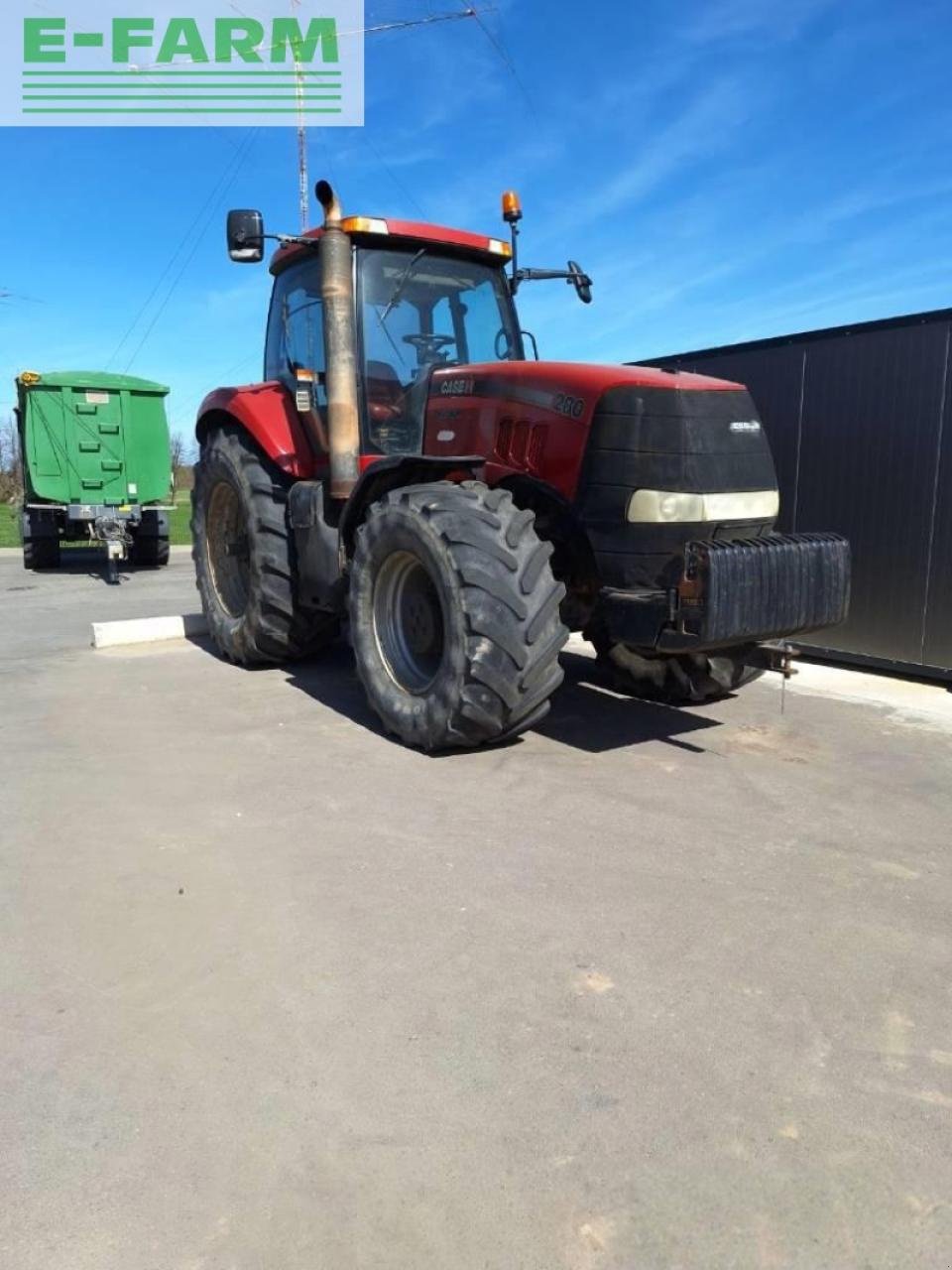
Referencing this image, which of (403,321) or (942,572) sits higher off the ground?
(403,321)

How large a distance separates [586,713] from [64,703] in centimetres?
324

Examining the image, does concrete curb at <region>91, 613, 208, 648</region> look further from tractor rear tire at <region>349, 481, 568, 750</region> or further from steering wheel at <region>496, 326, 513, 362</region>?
tractor rear tire at <region>349, 481, 568, 750</region>

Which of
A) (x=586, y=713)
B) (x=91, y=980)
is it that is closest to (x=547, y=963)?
(x=91, y=980)

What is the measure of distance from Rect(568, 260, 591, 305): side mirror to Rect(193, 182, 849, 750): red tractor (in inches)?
0.5

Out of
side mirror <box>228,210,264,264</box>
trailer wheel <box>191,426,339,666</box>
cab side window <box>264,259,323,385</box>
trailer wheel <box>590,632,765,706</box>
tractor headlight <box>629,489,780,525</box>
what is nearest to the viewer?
tractor headlight <box>629,489,780,525</box>

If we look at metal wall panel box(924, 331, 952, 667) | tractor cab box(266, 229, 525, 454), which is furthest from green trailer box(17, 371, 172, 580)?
metal wall panel box(924, 331, 952, 667)

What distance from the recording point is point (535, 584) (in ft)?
14.4

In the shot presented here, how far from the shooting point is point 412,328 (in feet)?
19.0

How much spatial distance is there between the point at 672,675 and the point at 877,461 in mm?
2723

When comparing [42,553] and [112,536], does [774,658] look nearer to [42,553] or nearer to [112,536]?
[112,536]

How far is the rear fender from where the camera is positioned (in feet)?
20.7

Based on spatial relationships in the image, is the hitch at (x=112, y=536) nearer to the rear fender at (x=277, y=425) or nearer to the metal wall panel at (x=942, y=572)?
the rear fender at (x=277, y=425)

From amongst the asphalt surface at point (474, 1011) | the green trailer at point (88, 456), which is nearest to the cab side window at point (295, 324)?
the asphalt surface at point (474, 1011)

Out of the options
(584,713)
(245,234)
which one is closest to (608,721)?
(584,713)
